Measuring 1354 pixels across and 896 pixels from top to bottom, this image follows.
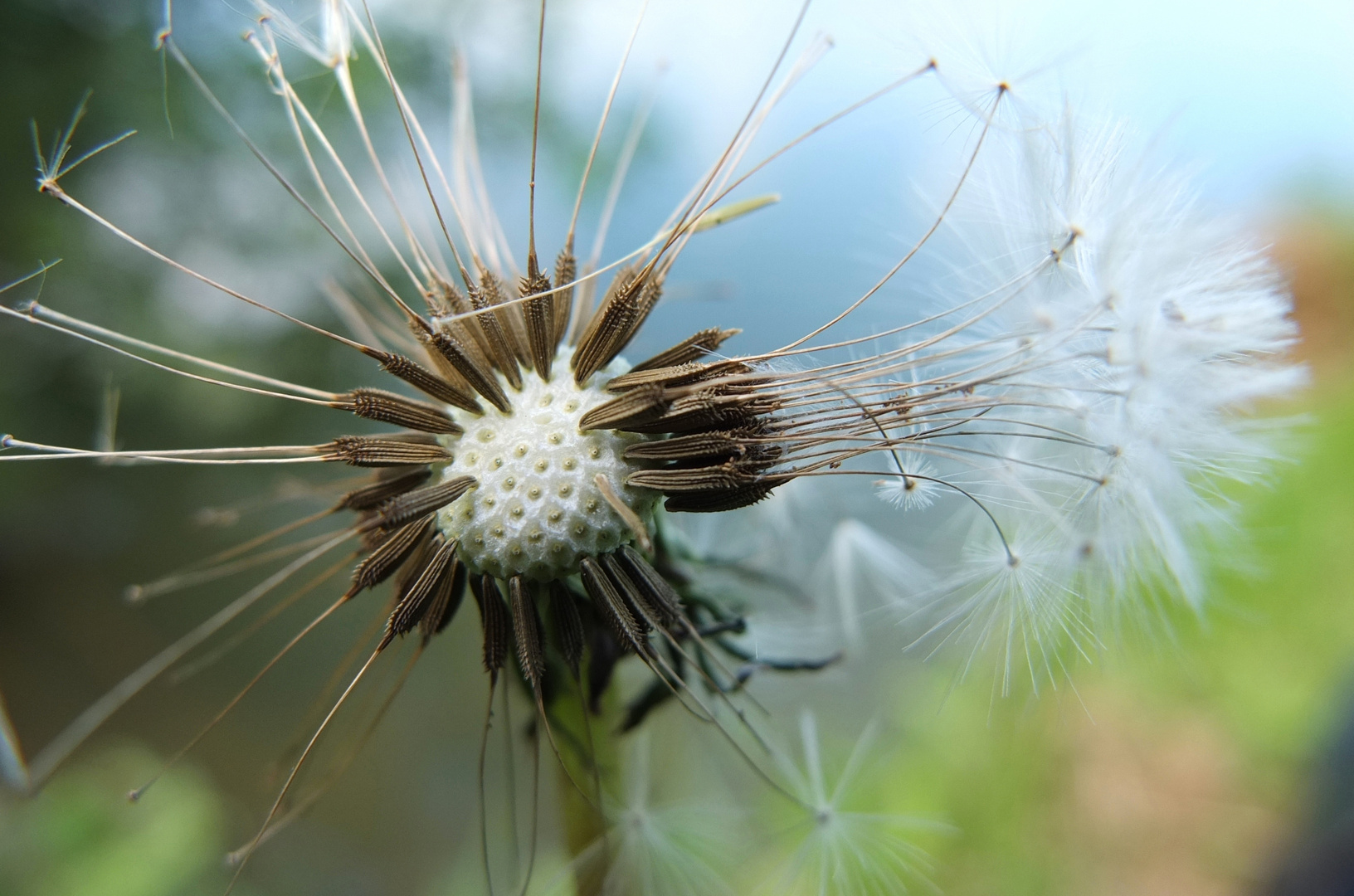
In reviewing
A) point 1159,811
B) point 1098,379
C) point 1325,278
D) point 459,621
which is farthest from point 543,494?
point 1325,278

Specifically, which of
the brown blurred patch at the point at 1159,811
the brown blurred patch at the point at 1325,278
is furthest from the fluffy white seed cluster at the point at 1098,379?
the brown blurred patch at the point at 1325,278

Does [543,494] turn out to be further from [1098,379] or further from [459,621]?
[459,621]

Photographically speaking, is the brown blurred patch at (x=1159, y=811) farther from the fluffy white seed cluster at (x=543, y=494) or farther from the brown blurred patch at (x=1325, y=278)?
the fluffy white seed cluster at (x=543, y=494)

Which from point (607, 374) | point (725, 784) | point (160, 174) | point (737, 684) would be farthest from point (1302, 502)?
point (160, 174)

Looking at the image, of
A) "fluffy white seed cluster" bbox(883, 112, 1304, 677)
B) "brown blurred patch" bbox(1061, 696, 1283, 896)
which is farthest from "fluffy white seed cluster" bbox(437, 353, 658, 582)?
"brown blurred patch" bbox(1061, 696, 1283, 896)

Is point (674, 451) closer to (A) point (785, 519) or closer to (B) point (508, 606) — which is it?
(B) point (508, 606)

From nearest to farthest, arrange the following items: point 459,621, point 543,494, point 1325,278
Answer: point 543,494 → point 459,621 → point 1325,278
